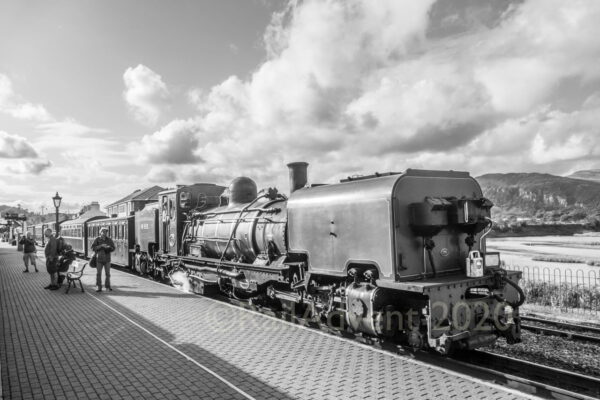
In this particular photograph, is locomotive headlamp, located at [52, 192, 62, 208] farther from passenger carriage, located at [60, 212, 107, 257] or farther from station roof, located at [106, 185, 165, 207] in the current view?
station roof, located at [106, 185, 165, 207]

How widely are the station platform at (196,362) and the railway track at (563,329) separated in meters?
3.65

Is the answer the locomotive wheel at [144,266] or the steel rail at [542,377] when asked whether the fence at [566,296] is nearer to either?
the steel rail at [542,377]

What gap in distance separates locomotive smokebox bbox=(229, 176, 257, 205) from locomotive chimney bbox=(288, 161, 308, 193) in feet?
10.7

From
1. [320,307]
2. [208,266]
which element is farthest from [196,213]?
[320,307]

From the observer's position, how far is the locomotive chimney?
9.30m

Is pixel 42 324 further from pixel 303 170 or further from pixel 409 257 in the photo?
pixel 409 257

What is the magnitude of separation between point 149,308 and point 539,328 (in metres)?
8.50

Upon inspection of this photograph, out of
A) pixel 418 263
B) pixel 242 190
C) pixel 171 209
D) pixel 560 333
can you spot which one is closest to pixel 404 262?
pixel 418 263

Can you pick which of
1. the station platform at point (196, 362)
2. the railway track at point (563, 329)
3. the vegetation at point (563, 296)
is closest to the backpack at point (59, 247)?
the station platform at point (196, 362)

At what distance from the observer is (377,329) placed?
6.20 metres

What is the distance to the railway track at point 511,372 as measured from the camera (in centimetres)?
502

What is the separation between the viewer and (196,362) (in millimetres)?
6219

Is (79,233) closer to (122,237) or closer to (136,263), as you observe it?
(122,237)

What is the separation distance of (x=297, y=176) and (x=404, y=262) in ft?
12.3
